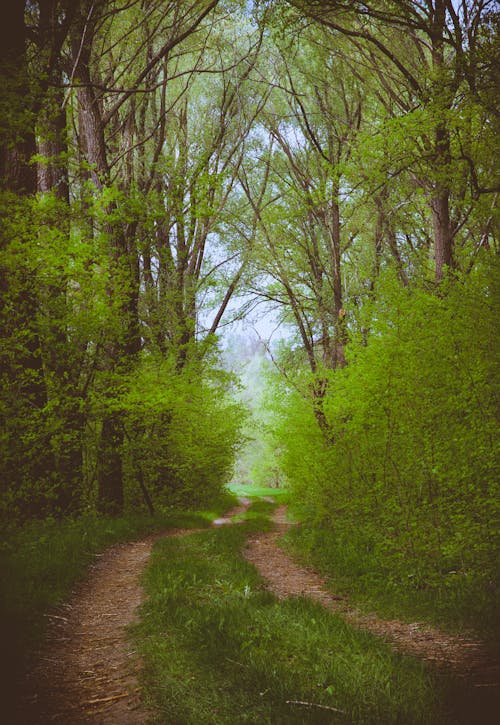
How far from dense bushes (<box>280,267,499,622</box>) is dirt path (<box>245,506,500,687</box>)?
0.44 metres

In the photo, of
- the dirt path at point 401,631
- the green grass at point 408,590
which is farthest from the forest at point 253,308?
the dirt path at point 401,631

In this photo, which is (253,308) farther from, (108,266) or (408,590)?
(408,590)

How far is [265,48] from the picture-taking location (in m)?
14.9

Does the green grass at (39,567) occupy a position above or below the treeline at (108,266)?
below

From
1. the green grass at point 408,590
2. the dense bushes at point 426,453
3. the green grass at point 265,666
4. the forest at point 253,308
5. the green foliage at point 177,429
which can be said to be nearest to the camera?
the green grass at point 265,666

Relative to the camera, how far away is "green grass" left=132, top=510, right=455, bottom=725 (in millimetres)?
2875

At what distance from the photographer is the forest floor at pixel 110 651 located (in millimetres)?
3150

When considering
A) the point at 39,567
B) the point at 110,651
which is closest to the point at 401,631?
the point at 110,651

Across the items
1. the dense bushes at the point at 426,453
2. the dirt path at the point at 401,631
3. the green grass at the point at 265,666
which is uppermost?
the dense bushes at the point at 426,453

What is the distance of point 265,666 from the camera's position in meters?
3.48

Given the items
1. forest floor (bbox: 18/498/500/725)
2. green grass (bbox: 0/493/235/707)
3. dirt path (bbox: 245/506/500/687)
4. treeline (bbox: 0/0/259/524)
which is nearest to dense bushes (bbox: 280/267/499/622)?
dirt path (bbox: 245/506/500/687)

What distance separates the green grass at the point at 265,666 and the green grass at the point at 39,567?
106cm

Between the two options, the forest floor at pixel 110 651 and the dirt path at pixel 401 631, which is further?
the dirt path at pixel 401 631

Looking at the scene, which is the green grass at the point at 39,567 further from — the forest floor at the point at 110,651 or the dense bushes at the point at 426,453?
the dense bushes at the point at 426,453
